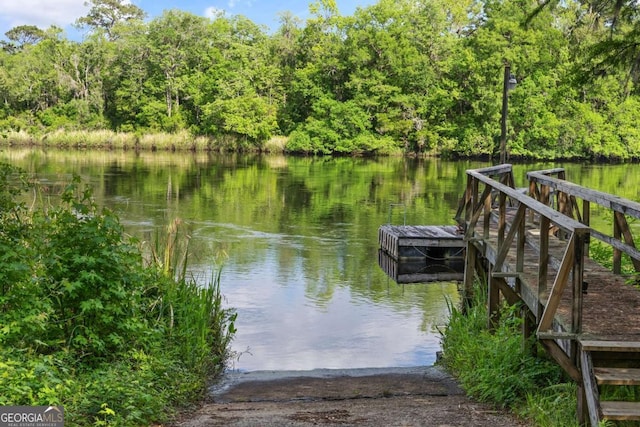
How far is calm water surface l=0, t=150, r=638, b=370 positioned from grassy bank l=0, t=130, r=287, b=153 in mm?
18654

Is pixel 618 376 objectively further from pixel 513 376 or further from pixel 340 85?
pixel 340 85

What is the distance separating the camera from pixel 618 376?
4891 mm

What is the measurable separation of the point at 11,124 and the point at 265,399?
70.0 m

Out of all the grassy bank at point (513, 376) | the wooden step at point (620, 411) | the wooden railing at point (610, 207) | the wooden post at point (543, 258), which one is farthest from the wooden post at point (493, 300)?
the wooden step at point (620, 411)

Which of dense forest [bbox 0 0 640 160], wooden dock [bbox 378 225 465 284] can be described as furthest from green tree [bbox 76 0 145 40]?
wooden dock [bbox 378 225 465 284]

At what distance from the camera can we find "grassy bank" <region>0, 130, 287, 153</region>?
6869cm

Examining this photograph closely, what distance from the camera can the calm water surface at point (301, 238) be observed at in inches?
465

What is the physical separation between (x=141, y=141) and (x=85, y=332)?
65464 mm

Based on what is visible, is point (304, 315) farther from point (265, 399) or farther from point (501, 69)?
point (501, 69)

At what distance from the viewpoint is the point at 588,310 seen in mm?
6012

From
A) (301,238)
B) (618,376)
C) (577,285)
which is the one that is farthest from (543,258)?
(301,238)

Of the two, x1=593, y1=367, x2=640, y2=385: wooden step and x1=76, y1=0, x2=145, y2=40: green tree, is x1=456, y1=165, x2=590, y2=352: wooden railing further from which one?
x1=76, y1=0, x2=145, y2=40: green tree

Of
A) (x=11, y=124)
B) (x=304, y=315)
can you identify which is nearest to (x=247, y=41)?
(x=11, y=124)

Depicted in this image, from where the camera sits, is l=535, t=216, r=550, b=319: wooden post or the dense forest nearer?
l=535, t=216, r=550, b=319: wooden post
